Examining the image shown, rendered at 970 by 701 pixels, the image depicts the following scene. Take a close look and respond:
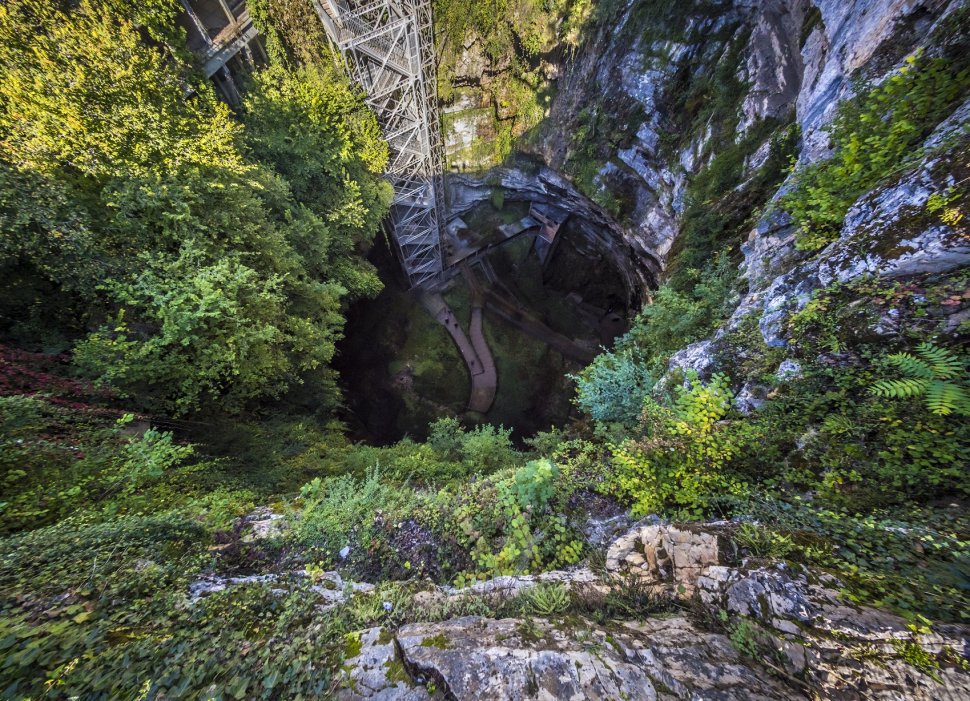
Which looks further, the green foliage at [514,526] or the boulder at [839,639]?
the green foliage at [514,526]

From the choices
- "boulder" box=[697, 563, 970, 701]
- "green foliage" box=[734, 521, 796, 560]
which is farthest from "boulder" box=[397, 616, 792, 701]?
"green foliage" box=[734, 521, 796, 560]

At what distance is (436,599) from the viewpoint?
339 cm

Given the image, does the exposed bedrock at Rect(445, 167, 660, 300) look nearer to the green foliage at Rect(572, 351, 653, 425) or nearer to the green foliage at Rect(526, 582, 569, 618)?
the green foliage at Rect(572, 351, 653, 425)

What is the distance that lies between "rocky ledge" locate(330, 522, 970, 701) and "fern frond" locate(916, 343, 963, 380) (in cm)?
185


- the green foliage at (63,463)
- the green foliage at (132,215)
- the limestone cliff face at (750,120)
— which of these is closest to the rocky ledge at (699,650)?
the limestone cliff face at (750,120)

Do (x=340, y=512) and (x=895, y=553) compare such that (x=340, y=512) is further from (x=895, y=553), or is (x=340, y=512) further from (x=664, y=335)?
(x=664, y=335)

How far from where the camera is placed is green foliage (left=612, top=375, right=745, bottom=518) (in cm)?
367

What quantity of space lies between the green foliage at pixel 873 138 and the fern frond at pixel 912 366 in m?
2.14

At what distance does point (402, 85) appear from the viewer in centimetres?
1033

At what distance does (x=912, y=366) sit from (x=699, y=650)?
2.90 m

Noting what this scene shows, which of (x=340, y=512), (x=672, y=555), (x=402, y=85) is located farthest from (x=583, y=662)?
(x=402, y=85)

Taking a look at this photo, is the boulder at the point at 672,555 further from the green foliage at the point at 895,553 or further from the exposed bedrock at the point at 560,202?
the exposed bedrock at the point at 560,202

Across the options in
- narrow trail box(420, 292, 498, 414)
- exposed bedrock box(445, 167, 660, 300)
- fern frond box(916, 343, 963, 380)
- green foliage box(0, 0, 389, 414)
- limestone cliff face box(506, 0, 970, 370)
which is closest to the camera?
fern frond box(916, 343, 963, 380)

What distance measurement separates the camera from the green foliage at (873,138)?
3.63 m
